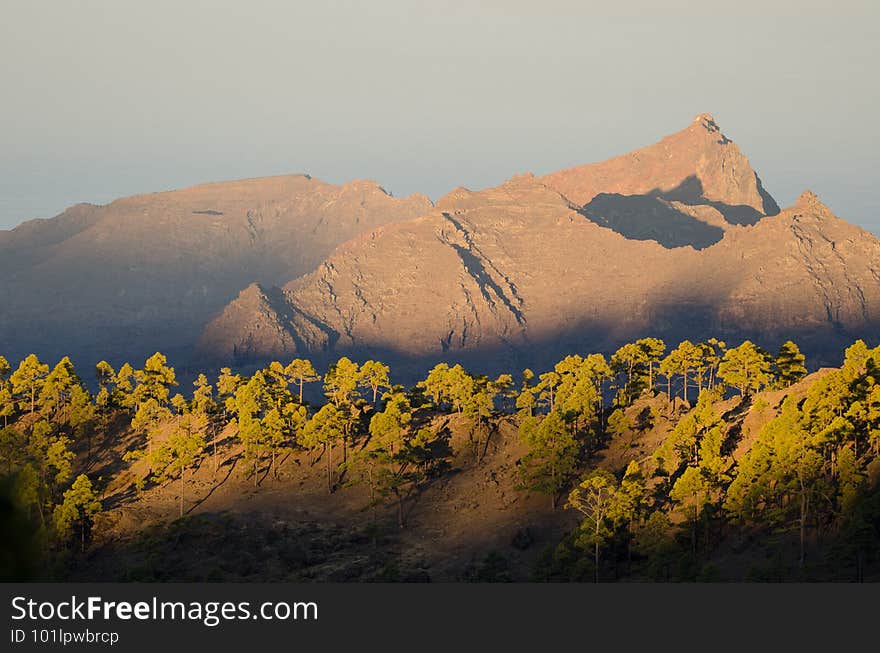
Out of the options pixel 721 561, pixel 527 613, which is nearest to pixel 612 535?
pixel 721 561

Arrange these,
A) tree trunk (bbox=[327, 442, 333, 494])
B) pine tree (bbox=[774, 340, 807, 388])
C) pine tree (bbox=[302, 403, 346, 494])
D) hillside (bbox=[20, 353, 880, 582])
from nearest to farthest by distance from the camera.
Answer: hillside (bbox=[20, 353, 880, 582]), tree trunk (bbox=[327, 442, 333, 494]), pine tree (bbox=[302, 403, 346, 494]), pine tree (bbox=[774, 340, 807, 388])

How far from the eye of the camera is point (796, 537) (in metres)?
104

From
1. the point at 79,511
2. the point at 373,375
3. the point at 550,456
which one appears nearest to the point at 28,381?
the point at 79,511

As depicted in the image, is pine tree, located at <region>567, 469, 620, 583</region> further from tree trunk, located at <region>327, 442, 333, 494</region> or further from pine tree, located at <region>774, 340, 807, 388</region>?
pine tree, located at <region>774, 340, 807, 388</region>

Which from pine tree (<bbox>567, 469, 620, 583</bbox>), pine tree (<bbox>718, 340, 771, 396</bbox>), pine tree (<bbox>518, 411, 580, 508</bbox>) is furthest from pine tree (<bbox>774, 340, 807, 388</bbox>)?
pine tree (<bbox>567, 469, 620, 583</bbox>)

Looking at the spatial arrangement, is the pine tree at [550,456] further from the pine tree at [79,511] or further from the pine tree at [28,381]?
the pine tree at [28,381]

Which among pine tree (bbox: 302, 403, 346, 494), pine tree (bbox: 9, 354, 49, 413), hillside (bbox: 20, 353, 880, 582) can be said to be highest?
pine tree (bbox: 9, 354, 49, 413)

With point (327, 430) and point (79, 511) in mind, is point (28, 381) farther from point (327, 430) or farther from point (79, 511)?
point (327, 430)

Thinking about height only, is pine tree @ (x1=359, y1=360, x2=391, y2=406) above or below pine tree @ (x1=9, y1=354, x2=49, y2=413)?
below

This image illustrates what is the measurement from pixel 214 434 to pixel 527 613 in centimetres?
12827

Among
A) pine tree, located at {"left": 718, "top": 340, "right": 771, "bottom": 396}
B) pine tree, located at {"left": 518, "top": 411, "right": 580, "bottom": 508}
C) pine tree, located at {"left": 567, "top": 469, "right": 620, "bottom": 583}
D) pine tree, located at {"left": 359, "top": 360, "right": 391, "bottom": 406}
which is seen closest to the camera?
pine tree, located at {"left": 567, "top": 469, "right": 620, "bottom": 583}

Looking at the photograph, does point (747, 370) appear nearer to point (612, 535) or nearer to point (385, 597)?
point (612, 535)

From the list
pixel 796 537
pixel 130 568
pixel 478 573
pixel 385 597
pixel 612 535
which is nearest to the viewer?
pixel 385 597

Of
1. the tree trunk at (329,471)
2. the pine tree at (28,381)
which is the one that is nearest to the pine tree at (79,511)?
the tree trunk at (329,471)
